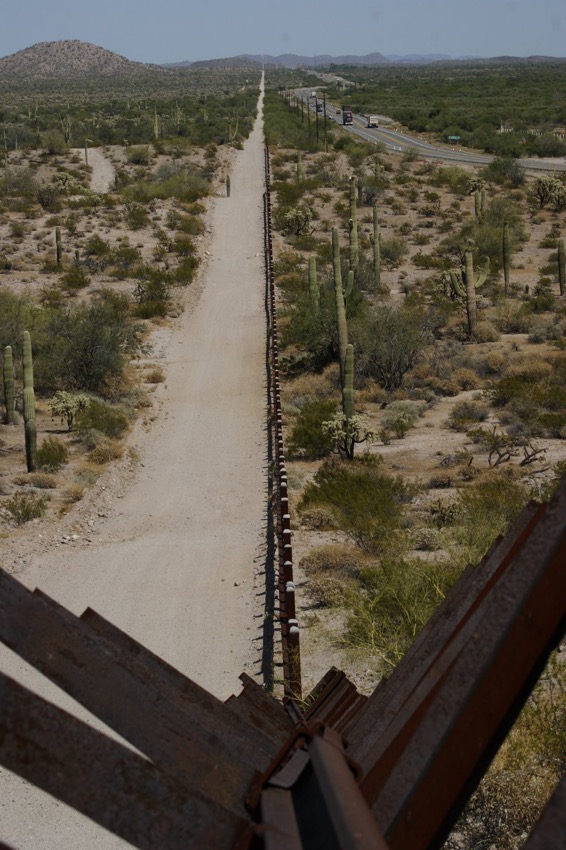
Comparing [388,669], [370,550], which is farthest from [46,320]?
[388,669]

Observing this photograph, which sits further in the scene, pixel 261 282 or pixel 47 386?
pixel 261 282

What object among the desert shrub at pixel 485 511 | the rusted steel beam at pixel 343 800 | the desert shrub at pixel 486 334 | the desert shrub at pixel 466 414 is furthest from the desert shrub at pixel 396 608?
the desert shrub at pixel 486 334

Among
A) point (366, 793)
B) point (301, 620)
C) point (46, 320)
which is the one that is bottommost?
point (301, 620)

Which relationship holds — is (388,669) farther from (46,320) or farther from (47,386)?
(46,320)

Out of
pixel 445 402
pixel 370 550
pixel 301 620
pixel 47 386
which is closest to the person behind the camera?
pixel 301 620

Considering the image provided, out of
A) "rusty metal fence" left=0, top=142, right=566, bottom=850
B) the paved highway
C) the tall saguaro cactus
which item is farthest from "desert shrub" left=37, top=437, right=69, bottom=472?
the paved highway

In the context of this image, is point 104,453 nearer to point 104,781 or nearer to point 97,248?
point 104,781
